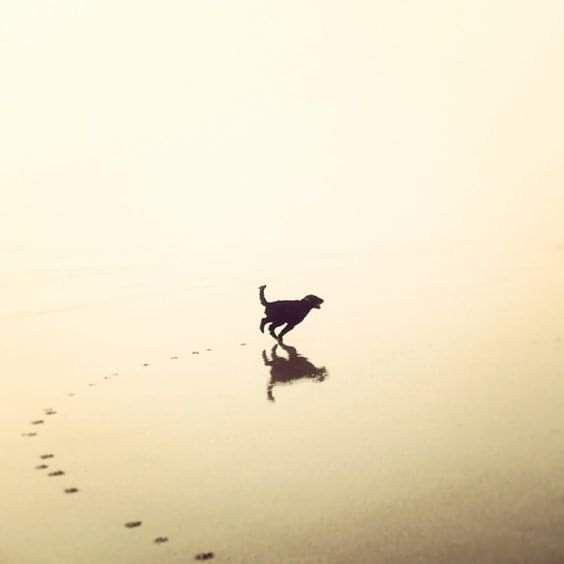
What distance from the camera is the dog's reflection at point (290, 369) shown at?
9562 millimetres

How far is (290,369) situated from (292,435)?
2.68m

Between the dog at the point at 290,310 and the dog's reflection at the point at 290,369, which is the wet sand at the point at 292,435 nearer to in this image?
the dog's reflection at the point at 290,369

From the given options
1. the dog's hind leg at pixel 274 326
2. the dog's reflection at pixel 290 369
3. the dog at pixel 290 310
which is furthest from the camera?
the dog's hind leg at pixel 274 326

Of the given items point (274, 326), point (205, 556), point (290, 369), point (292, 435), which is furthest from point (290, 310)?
point (205, 556)

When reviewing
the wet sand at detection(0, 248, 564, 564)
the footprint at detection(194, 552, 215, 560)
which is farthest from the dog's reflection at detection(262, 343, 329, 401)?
the footprint at detection(194, 552, 215, 560)

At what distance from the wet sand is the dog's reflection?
52mm

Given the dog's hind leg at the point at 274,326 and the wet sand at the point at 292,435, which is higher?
the dog's hind leg at the point at 274,326

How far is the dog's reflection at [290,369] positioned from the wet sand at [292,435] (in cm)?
5

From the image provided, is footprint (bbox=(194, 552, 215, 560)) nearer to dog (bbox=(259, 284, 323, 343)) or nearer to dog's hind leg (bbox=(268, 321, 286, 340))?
dog (bbox=(259, 284, 323, 343))

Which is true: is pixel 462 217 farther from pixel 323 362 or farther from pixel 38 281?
pixel 323 362

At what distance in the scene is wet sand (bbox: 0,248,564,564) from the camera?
5.35m

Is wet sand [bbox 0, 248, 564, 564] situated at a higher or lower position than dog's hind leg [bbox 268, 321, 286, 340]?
lower

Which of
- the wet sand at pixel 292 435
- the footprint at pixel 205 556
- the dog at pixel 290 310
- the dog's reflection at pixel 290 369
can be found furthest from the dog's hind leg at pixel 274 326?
the footprint at pixel 205 556

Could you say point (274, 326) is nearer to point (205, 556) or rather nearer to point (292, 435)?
point (292, 435)
